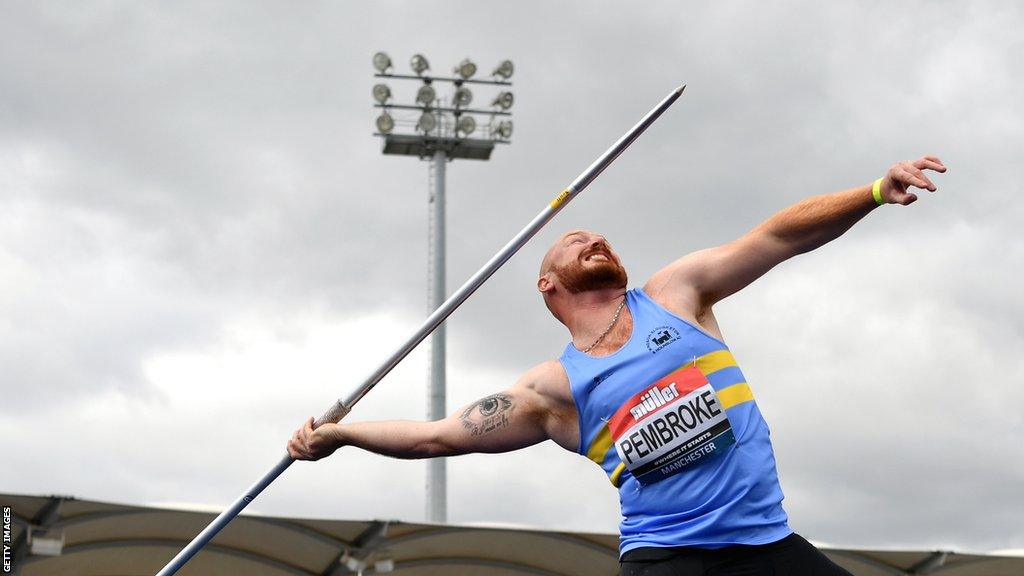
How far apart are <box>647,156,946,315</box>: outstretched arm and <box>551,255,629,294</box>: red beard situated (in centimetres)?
15

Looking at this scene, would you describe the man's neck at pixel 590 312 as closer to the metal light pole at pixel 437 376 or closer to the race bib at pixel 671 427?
the race bib at pixel 671 427

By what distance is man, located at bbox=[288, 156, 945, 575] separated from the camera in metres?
4.85

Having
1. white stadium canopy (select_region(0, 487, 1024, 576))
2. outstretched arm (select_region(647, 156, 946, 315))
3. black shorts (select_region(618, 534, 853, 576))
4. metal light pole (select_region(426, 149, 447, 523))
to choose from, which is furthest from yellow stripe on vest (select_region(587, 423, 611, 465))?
metal light pole (select_region(426, 149, 447, 523))

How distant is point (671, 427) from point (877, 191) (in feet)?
3.89

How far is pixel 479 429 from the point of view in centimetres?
557

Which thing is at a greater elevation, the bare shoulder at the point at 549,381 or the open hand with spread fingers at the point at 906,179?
the open hand with spread fingers at the point at 906,179

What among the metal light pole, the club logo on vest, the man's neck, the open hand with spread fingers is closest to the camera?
the open hand with spread fingers

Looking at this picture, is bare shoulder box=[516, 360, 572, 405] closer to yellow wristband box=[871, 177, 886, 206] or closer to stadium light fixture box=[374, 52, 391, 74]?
yellow wristband box=[871, 177, 886, 206]

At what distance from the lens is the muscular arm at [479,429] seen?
5.45m

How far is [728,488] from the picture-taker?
484 centimetres

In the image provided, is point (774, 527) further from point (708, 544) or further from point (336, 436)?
point (336, 436)

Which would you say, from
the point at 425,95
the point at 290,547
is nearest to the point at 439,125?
the point at 425,95

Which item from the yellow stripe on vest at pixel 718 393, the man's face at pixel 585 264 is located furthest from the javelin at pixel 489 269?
the yellow stripe on vest at pixel 718 393

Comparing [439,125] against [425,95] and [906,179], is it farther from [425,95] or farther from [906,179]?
[906,179]
